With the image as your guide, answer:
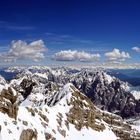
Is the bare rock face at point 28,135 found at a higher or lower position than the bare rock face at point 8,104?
lower

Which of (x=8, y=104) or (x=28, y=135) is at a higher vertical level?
(x=8, y=104)

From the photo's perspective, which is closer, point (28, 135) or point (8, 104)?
point (28, 135)

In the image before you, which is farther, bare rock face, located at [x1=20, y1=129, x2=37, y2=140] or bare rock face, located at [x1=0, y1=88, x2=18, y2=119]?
bare rock face, located at [x1=0, y1=88, x2=18, y2=119]

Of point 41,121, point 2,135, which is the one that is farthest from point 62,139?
point 2,135

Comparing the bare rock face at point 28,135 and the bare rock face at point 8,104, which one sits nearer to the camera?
the bare rock face at point 28,135

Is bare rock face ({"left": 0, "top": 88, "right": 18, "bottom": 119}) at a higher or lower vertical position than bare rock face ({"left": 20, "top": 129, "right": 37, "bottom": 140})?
higher
